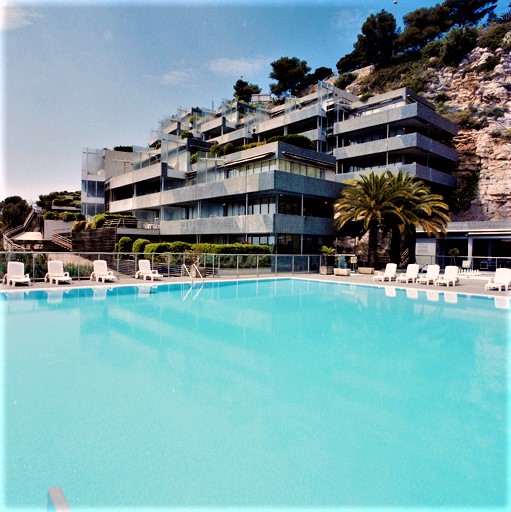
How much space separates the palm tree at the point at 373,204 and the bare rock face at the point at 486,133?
15619 millimetres

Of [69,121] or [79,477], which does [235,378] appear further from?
[69,121]

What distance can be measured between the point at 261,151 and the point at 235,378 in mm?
27246

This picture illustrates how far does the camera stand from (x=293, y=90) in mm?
77375

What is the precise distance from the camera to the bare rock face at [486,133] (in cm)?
4001

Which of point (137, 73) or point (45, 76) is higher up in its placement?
point (137, 73)

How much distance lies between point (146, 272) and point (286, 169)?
14.9 metres

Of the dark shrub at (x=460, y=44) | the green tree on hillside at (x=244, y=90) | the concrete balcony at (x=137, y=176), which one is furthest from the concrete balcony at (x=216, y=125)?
the dark shrub at (x=460, y=44)

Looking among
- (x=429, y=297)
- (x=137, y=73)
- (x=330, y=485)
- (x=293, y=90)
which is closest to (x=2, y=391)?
(x=330, y=485)

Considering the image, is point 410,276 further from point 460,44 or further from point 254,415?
point 460,44

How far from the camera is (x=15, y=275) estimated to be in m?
18.1

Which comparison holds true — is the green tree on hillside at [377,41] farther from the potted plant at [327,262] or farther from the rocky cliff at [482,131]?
the potted plant at [327,262]

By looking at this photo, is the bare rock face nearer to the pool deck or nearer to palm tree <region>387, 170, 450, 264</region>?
palm tree <region>387, 170, 450, 264</region>

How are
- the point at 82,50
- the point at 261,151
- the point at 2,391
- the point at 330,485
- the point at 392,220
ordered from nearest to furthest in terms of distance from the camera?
1. the point at 330,485
2. the point at 2,391
3. the point at 82,50
4. the point at 392,220
5. the point at 261,151

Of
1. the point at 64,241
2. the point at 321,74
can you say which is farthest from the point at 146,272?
the point at 321,74
